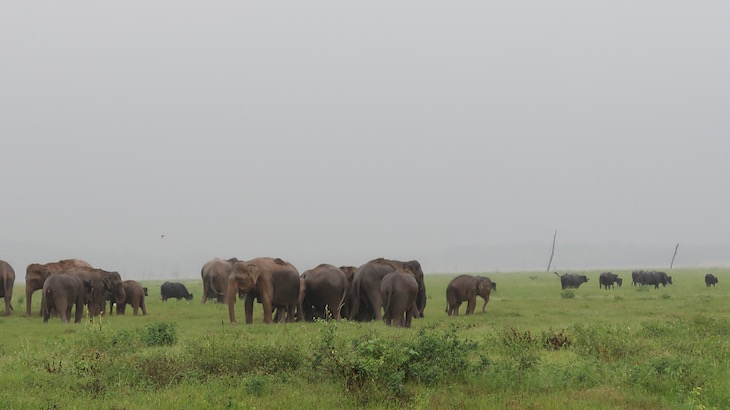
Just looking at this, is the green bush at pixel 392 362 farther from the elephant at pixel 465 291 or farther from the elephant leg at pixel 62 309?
the elephant at pixel 465 291

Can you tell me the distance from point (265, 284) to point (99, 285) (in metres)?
9.39

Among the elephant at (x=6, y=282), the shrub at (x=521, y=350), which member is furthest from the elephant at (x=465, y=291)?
the elephant at (x=6, y=282)

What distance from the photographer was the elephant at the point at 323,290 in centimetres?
2614

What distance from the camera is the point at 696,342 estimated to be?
52.1 feet

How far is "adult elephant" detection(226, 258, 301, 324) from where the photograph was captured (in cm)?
2381

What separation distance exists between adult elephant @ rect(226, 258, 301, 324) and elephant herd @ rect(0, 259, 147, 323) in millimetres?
5301

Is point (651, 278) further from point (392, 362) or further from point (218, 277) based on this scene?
point (392, 362)

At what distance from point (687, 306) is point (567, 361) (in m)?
22.2

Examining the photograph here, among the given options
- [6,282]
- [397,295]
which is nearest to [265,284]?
[397,295]

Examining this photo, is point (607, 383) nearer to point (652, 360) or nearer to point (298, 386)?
point (652, 360)

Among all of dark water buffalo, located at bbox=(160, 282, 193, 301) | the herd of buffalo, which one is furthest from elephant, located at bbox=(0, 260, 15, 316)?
dark water buffalo, located at bbox=(160, 282, 193, 301)

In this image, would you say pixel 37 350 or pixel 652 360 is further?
pixel 37 350

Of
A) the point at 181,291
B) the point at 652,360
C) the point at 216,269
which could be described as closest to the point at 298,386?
the point at 652,360

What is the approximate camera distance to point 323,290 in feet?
86.2
